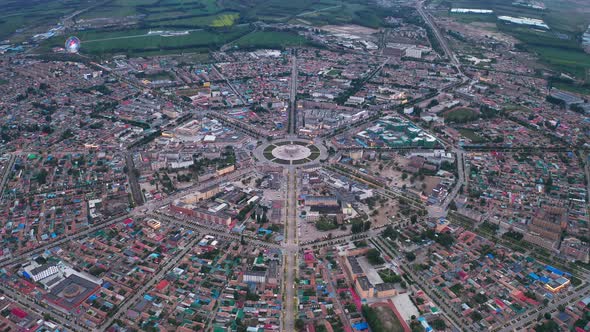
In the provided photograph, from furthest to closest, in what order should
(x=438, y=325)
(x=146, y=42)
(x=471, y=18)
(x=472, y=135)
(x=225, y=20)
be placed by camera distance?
1. (x=471, y=18)
2. (x=225, y=20)
3. (x=146, y=42)
4. (x=472, y=135)
5. (x=438, y=325)

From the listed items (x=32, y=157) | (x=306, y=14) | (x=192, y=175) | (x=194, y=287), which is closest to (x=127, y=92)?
(x=32, y=157)

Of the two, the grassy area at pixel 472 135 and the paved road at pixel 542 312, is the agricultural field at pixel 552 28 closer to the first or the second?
the grassy area at pixel 472 135

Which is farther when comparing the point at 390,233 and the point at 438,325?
the point at 390,233

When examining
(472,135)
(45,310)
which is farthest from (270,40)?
(45,310)

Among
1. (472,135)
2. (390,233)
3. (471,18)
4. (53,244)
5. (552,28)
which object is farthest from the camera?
(471,18)

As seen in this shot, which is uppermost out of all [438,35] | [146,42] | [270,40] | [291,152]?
[438,35]

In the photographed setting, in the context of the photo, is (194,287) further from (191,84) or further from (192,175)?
(191,84)

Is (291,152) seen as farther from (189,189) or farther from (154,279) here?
(154,279)
